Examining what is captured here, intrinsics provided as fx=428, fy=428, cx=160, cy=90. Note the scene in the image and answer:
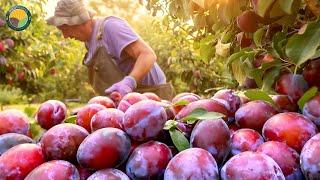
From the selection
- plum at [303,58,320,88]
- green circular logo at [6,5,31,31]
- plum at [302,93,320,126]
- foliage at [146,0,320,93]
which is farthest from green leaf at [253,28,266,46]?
green circular logo at [6,5,31,31]

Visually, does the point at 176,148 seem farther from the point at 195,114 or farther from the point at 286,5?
the point at 286,5

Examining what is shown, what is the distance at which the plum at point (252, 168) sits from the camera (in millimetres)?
674

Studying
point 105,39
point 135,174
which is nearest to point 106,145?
point 135,174

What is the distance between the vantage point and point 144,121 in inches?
31.7

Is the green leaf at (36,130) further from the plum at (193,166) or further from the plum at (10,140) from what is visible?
the plum at (193,166)

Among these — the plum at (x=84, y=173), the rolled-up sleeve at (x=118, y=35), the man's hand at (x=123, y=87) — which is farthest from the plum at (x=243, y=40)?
the rolled-up sleeve at (x=118, y=35)

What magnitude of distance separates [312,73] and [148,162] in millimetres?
412

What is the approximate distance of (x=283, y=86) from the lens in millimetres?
965

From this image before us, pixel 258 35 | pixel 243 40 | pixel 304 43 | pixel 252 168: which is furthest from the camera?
pixel 243 40

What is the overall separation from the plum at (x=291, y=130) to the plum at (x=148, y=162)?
20 cm

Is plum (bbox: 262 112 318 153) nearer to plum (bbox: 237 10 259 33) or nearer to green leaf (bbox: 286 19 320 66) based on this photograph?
green leaf (bbox: 286 19 320 66)

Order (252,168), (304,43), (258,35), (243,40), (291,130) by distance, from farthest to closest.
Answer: (243,40) < (258,35) < (304,43) < (291,130) < (252,168)

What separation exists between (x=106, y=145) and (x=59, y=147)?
0.31 ft

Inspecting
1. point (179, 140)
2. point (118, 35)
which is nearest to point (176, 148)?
point (179, 140)
